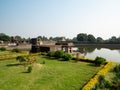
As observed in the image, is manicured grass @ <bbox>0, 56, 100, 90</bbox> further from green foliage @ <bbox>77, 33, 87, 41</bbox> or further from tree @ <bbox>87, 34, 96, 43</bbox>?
green foliage @ <bbox>77, 33, 87, 41</bbox>

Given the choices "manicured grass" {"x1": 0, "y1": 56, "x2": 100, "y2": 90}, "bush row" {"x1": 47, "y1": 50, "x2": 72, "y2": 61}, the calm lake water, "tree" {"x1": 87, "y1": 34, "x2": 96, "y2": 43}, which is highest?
"tree" {"x1": 87, "y1": 34, "x2": 96, "y2": 43}

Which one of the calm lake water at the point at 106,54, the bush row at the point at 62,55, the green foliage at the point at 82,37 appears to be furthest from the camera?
the green foliage at the point at 82,37

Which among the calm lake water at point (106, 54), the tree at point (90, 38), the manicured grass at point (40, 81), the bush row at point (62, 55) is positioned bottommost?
the calm lake water at point (106, 54)

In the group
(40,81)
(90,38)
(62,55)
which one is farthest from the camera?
(90,38)

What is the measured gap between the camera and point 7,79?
14125 mm

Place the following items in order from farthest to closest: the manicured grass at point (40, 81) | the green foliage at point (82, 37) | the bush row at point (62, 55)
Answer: the green foliage at point (82, 37)
the bush row at point (62, 55)
the manicured grass at point (40, 81)

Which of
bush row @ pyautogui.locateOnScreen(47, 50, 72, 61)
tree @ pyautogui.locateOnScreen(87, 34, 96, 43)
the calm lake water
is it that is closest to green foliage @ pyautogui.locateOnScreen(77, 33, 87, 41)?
tree @ pyautogui.locateOnScreen(87, 34, 96, 43)

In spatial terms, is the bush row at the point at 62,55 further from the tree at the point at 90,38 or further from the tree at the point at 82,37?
the tree at the point at 82,37

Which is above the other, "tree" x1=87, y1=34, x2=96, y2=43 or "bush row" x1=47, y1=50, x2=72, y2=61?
"tree" x1=87, y1=34, x2=96, y2=43

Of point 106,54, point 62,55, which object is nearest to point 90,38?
point 106,54

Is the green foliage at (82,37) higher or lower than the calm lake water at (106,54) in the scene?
higher

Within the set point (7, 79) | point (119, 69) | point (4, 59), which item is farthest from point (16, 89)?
point (4, 59)

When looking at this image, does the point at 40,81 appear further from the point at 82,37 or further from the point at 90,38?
the point at 82,37

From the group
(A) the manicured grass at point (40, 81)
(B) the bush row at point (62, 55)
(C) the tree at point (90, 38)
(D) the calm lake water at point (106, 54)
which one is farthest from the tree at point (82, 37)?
(A) the manicured grass at point (40, 81)
